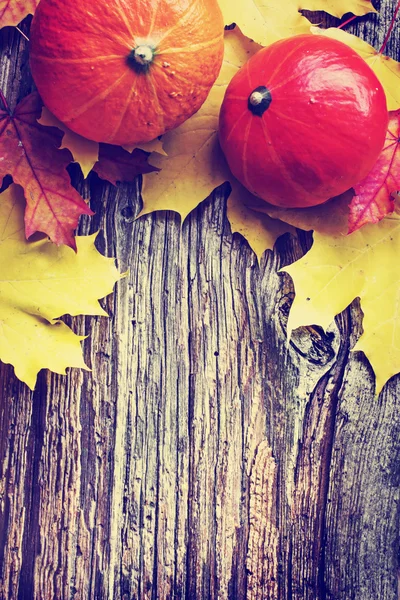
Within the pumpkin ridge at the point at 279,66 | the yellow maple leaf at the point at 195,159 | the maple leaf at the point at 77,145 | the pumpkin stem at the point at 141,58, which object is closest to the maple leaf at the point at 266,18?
the yellow maple leaf at the point at 195,159

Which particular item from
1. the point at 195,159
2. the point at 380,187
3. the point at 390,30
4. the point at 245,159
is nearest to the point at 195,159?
the point at 195,159

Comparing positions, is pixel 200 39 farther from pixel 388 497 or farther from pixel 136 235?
pixel 388 497

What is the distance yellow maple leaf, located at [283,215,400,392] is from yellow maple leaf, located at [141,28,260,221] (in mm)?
239

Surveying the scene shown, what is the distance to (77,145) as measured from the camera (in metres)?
1.01

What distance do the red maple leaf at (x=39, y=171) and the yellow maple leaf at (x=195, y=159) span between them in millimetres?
153

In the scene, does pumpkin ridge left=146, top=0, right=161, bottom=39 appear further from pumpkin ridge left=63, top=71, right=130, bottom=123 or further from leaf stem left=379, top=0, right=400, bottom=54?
leaf stem left=379, top=0, right=400, bottom=54

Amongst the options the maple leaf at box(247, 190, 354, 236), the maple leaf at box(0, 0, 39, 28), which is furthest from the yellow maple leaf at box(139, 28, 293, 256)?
the maple leaf at box(0, 0, 39, 28)

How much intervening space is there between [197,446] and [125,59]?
73cm

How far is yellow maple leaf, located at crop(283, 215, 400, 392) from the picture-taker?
1021 mm

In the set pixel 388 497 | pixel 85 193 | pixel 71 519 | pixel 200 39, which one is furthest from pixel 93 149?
pixel 388 497

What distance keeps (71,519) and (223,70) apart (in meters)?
0.94

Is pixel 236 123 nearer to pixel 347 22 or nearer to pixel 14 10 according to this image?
pixel 347 22

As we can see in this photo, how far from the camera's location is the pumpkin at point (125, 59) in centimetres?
87

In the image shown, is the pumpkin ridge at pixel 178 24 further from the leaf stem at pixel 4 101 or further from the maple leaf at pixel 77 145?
the leaf stem at pixel 4 101
